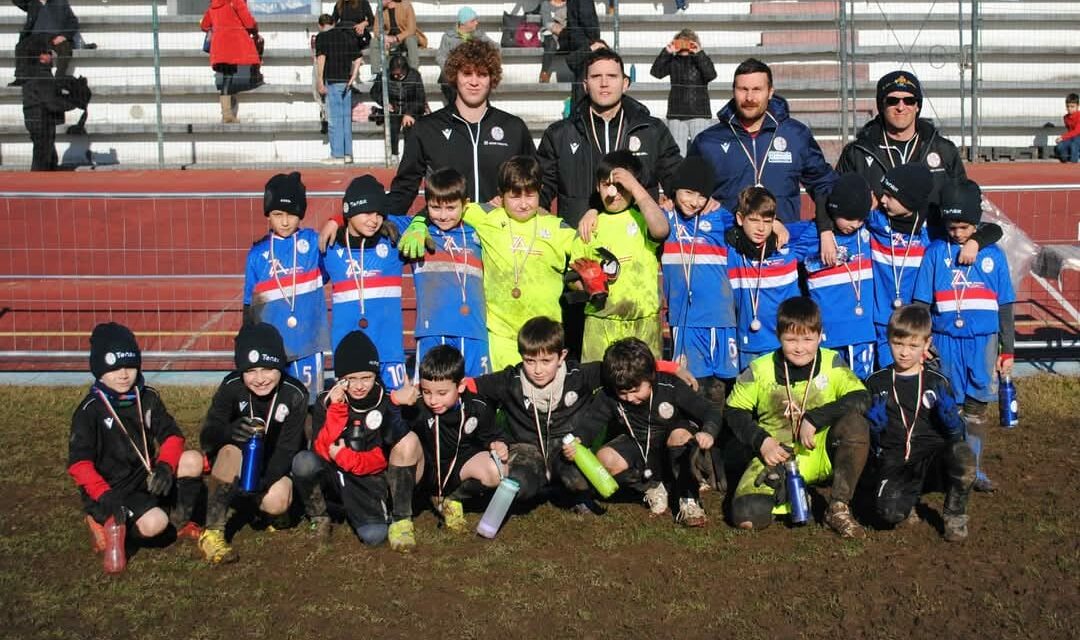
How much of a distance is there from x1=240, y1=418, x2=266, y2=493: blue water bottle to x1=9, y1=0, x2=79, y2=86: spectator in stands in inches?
519

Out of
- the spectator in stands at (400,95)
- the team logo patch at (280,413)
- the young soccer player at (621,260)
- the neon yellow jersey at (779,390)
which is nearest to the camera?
the team logo patch at (280,413)

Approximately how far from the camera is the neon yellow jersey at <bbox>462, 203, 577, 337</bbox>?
717 cm

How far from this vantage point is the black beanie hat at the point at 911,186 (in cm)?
718

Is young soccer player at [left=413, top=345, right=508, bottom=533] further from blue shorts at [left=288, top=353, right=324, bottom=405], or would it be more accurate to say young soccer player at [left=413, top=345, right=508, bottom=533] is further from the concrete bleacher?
the concrete bleacher

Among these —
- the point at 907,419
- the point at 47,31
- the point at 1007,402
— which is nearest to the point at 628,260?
the point at 907,419

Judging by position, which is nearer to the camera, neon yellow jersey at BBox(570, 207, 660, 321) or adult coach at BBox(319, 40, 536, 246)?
neon yellow jersey at BBox(570, 207, 660, 321)

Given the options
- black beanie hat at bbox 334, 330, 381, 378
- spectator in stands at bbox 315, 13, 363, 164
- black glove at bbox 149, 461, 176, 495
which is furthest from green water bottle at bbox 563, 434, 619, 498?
spectator in stands at bbox 315, 13, 363, 164

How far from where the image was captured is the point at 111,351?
20.8ft

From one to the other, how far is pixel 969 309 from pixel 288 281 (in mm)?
4012

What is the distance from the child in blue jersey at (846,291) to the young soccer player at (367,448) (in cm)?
258

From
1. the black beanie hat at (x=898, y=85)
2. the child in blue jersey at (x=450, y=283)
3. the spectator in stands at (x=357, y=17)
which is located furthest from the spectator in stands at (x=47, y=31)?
the black beanie hat at (x=898, y=85)

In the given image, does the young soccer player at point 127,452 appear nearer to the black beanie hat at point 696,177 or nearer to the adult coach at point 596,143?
the adult coach at point 596,143

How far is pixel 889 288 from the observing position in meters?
7.40

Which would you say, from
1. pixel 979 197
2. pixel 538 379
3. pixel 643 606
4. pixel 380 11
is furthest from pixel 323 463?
pixel 380 11
